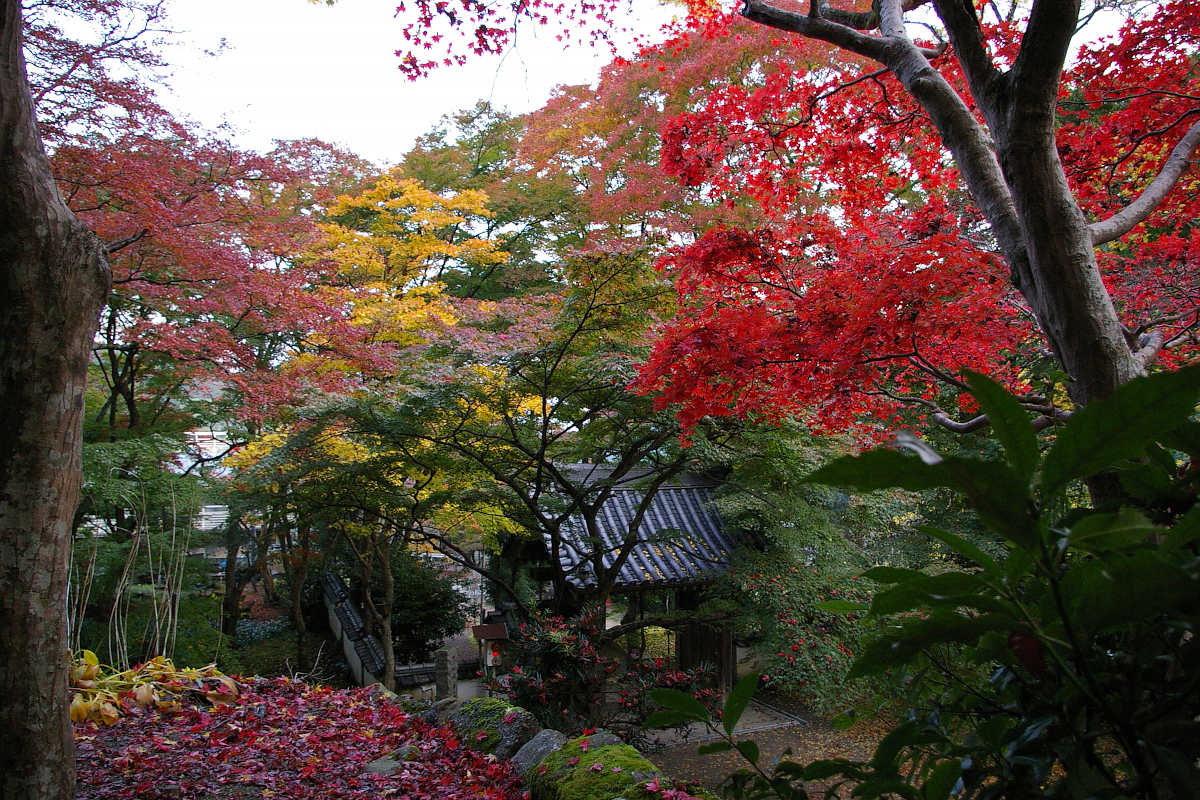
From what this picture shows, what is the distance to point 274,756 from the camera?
343 centimetres

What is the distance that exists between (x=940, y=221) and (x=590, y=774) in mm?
3529

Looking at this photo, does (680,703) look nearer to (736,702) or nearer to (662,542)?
(736,702)

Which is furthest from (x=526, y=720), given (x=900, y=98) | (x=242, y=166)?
(x=242, y=166)

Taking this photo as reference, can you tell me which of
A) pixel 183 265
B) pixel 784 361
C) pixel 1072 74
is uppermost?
pixel 183 265

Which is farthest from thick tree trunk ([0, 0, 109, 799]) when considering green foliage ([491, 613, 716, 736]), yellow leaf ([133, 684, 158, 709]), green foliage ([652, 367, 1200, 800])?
green foliage ([491, 613, 716, 736])

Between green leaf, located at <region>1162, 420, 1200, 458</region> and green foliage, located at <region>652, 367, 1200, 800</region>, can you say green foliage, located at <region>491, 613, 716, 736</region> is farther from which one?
green leaf, located at <region>1162, 420, 1200, 458</region>

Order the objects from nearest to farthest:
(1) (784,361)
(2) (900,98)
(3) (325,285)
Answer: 1. (1) (784,361)
2. (2) (900,98)
3. (3) (325,285)

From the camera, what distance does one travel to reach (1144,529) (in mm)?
457

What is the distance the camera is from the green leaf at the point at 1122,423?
0.44m

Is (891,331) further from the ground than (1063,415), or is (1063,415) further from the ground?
(891,331)

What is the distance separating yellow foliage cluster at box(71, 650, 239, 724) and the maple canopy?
3684mm

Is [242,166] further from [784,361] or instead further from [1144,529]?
[1144,529]

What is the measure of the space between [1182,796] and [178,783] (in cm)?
370

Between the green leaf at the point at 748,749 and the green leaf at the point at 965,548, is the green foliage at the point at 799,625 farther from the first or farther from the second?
the green leaf at the point at 965,548
